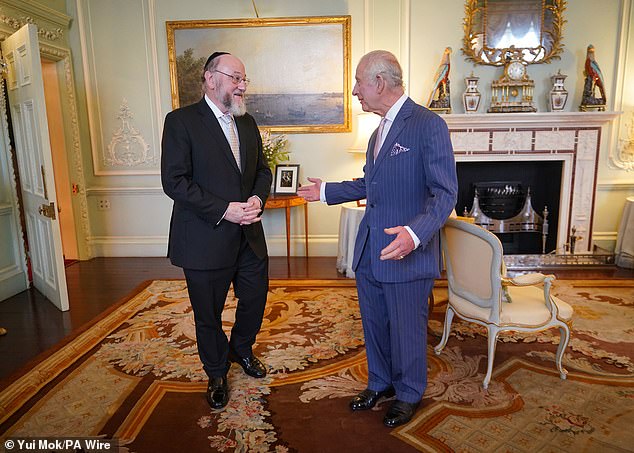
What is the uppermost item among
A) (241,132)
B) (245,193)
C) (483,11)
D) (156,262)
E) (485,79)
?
(483,11)

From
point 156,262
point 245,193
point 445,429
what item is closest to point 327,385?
point 445,429

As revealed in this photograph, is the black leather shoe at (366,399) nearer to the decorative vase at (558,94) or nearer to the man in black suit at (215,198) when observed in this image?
the man in black suit at (215,198)

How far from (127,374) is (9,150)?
2.68m

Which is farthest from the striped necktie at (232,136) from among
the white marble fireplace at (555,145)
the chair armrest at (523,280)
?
the white marble fireplace at (555,145)

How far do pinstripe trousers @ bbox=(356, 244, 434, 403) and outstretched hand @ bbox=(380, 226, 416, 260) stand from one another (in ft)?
0.76

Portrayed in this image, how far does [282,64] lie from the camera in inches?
206

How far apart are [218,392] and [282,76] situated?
154 inches

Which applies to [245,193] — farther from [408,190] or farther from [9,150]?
[9,150]

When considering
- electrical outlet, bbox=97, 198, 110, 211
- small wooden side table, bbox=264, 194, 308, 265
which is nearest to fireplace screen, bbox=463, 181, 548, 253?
small wooden side table, bbox=264, 194, 308, 265

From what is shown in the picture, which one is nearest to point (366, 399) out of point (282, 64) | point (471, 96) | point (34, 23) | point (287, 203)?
point (287, 203)

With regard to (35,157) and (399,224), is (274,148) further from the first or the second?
(399,224)

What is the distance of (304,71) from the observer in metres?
5.23

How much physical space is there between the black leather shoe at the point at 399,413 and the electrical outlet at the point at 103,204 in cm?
469

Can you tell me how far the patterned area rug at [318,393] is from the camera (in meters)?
2.03
